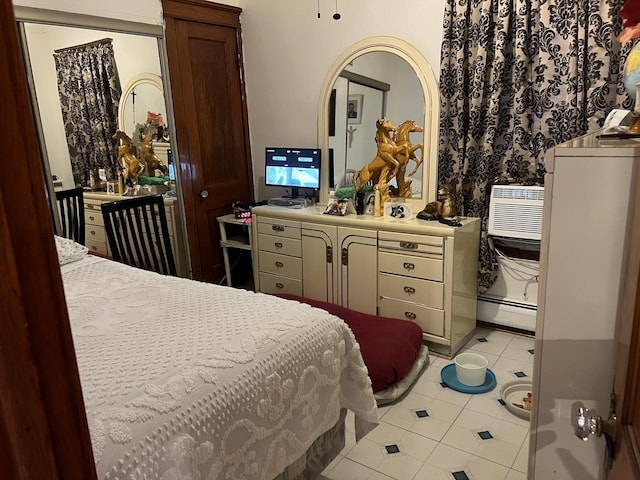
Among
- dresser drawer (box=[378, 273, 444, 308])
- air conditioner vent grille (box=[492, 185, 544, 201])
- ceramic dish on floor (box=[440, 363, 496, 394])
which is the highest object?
air conditioner vent grille (box=[492, 185, 544, 201])

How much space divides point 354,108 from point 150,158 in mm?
1573

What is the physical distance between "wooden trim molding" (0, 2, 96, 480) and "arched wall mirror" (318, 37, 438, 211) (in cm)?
299

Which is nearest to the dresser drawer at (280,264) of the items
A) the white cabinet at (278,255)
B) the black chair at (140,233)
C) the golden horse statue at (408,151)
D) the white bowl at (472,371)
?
the white cabinet at (278,255)

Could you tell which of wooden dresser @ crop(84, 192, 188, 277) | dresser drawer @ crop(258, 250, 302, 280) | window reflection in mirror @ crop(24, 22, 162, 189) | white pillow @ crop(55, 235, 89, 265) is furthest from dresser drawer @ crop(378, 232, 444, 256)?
window reflection in mirror @ crop(24, 22, 162, 189)

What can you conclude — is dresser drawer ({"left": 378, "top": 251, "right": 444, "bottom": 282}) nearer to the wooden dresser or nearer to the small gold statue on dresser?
the small gold statue on dresser

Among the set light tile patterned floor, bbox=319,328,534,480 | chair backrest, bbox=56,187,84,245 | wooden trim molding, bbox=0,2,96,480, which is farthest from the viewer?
chair backrest, bbox=56,187,84,245

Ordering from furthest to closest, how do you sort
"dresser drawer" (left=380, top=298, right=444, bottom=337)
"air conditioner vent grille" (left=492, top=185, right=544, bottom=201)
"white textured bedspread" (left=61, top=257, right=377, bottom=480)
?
"dresser drawer" (left=380, top=298, right=444, bottom=337), "air conditioner vent grille" (left=492, top=185, right=544, bottom=201), "white textured bedspread" (left=61, top=257, right=377, bottom=480)

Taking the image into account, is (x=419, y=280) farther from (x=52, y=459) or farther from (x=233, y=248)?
(x=52, y=459)

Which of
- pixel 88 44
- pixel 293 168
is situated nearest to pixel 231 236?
pixel 293 168

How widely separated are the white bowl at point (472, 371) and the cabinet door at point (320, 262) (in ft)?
3.36

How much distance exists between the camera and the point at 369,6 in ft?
11.0

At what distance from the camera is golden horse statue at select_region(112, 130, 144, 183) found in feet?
11.3

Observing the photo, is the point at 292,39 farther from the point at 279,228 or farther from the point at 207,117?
the point at 279,228

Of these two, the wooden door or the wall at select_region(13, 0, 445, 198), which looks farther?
the wooden door
